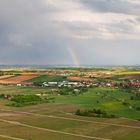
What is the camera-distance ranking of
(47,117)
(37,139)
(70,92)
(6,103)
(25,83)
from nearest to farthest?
(37,139)
(47,117)
(6,103)
(70,92)
(25,83)

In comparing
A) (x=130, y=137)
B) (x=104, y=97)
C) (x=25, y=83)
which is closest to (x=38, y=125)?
(x=130, y=137)

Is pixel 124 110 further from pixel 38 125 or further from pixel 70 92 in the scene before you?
pixel 70 92

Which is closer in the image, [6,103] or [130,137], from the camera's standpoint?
[130,137]

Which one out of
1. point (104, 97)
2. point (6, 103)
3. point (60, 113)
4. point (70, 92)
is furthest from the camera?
point (70, 92)

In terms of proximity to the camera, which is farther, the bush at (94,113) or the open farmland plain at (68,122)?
the bush at (94,113)

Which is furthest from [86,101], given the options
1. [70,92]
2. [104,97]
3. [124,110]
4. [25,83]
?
[25,83]

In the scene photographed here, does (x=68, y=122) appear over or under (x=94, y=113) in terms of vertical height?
under

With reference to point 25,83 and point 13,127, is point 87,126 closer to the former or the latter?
point 13,127

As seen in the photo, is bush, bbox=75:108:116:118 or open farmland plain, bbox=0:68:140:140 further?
bush, bbox=75:108:116:118

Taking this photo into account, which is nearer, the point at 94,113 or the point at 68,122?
the point at 68,122
